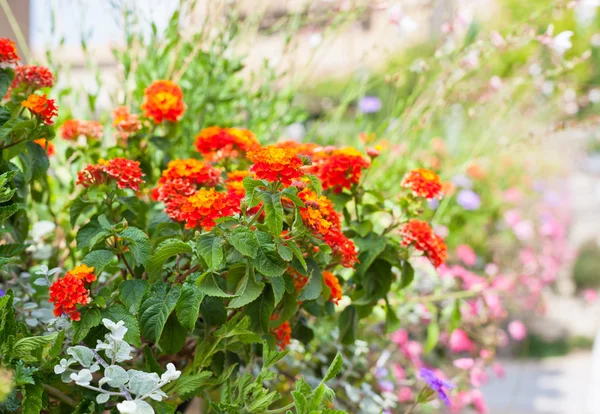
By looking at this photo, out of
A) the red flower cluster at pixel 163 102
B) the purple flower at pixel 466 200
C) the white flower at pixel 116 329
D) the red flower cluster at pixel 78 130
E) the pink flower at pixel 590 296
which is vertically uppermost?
the red flower cluster at pixel 163 102

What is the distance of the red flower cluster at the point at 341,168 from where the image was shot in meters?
1.21

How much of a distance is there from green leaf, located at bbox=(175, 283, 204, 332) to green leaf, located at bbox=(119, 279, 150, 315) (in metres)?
0.07

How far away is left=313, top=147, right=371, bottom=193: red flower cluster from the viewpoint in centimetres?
121

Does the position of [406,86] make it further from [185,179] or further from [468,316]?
[185,179]

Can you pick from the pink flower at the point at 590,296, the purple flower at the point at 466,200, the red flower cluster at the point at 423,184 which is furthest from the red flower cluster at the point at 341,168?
the pink flower at the point at 590,296

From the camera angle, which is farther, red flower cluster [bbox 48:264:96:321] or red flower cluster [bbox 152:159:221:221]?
red flower cluster [bbox 152:159:221:221]

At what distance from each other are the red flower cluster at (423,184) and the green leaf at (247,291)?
0.41m

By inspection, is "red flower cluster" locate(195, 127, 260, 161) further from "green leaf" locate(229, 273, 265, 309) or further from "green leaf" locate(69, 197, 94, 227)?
"green leaf" locate(229, 273, 265, 309)

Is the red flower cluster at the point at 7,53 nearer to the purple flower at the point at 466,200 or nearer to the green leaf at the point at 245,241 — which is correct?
the green leaf at the point at 245,241

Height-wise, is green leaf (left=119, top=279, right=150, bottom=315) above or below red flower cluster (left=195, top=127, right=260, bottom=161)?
below

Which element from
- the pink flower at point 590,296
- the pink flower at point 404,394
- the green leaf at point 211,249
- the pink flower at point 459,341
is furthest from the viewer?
the pink flower at point 590,296

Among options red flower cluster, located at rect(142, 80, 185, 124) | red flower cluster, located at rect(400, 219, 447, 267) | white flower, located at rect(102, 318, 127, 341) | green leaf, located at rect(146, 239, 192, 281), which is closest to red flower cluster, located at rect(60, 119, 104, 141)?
red flower cluster, located at rect(142, 80, 185, 124)

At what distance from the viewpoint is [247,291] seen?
3.20 feet

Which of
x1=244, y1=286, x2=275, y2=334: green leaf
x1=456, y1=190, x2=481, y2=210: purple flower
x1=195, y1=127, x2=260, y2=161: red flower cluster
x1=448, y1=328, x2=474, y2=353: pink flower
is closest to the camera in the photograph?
x1=244, y1=286, x2=275, y2=334: green leaf
